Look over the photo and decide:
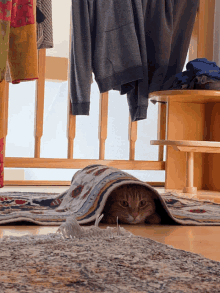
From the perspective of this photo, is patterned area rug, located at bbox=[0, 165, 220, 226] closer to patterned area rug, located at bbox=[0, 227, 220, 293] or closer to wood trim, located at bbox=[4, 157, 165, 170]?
patterned area rug, located at bbox=[0, 227, 220, 293]

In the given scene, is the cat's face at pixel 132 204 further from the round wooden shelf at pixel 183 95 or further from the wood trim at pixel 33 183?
the wood trim at pixel 33 183

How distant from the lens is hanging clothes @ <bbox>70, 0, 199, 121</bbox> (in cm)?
255

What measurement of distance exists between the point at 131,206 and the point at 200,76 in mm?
1354

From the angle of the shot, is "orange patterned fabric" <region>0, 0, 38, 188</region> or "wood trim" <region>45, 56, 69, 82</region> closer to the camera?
"orange patterned fabric" <region>0, 0, 38, 188</region>

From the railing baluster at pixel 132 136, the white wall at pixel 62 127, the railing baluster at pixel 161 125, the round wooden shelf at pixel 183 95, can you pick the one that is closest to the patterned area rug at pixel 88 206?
the round wooden shelf at pixel 183 95

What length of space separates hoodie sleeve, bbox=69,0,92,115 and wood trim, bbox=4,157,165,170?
1.24 feet

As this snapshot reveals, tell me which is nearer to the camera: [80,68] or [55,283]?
[55,283]

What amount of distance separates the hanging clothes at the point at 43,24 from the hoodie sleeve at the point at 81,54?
27cm

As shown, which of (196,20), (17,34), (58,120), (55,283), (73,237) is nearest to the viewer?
(55,283)

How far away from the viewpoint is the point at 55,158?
2689mm

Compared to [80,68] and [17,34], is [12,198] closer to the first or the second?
[17,34]

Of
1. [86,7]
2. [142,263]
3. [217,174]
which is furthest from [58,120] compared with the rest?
[142,263]

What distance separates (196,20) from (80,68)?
1173mm

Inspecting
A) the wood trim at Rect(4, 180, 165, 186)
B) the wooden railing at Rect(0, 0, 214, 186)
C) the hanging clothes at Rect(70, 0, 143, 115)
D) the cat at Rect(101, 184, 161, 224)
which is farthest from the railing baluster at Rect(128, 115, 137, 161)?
the cat at Rect(101, 184, 161, 224)
